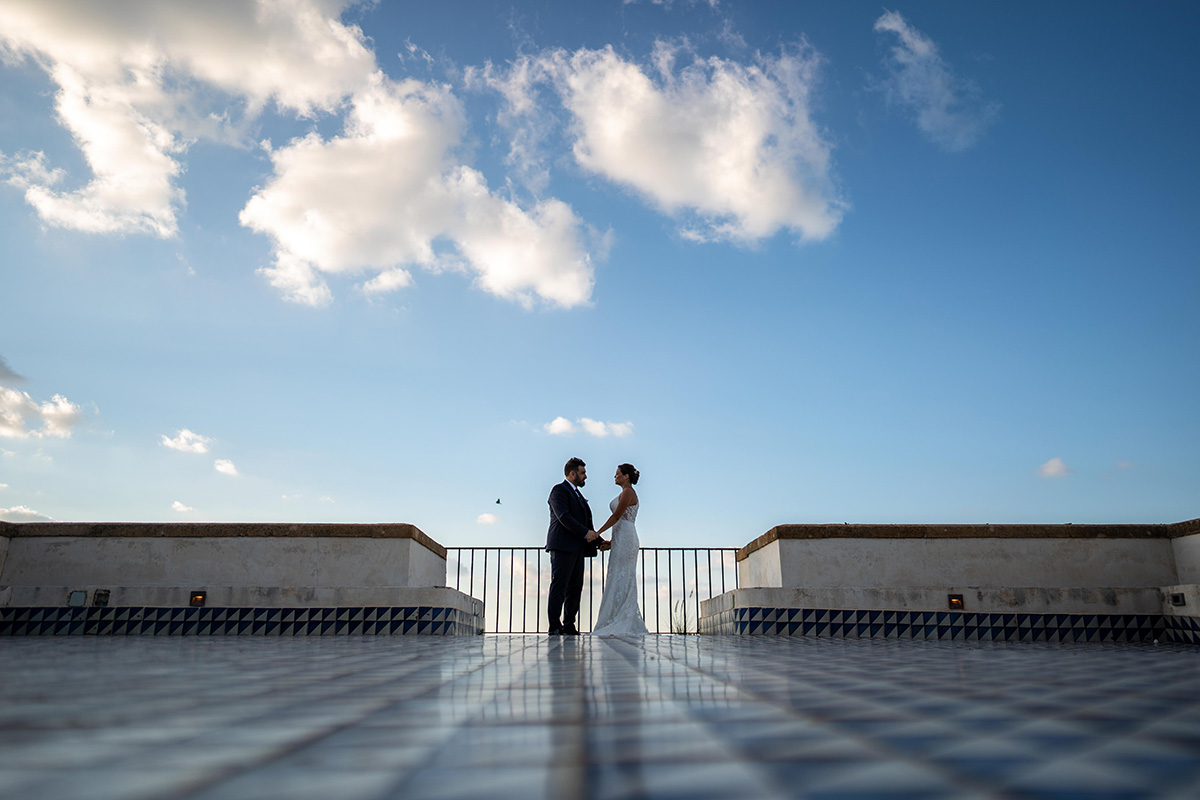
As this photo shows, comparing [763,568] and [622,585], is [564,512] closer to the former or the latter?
[622,585]

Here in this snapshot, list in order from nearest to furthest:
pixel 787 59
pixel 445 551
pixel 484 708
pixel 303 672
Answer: pixel 484 708 → pixel 303 672 → pixel 445 551 → pixel 787 59

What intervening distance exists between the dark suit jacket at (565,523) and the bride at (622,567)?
0.29 metres

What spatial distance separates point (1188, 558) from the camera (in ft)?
22.9

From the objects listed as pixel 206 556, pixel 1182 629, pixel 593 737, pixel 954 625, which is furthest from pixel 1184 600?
pixel 206 556

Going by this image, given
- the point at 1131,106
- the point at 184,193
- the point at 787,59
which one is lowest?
the point at 184,193


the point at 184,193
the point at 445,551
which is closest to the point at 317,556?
the point at 445,551

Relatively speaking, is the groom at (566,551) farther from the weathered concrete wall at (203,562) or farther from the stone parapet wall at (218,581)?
the weathered concrete wall at (203,562)

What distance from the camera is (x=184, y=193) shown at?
12.5 m

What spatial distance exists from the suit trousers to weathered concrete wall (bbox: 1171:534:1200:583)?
6687mm

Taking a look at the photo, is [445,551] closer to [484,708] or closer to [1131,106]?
[484,708]

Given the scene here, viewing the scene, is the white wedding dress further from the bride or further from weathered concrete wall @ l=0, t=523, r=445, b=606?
weathered concrete wall @ l=0, t=523, r=445, b=606

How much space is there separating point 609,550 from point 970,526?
418cm

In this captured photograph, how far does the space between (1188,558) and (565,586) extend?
6.89 meters

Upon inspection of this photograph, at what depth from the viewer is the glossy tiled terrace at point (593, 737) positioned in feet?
1.78
